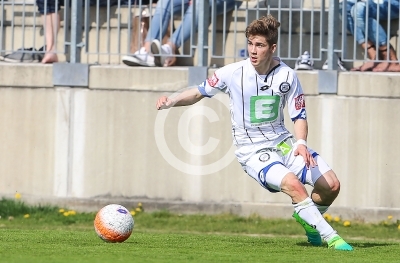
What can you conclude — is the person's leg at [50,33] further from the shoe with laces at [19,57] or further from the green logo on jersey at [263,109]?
the green logo on jersey at [263,109]

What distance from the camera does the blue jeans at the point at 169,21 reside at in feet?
41.2

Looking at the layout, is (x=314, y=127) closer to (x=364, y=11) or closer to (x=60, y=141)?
(x=364, y=11)

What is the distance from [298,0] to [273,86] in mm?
4257

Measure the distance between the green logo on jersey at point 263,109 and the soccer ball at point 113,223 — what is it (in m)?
1.47

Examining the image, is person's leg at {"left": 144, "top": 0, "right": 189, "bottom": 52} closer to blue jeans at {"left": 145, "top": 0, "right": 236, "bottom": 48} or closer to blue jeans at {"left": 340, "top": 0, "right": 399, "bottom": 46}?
blue jeans at {"left": 145, "top": 0, "right": 236, "bottom": 48}

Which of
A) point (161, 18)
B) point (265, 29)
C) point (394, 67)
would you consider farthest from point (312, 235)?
point (161, 18)

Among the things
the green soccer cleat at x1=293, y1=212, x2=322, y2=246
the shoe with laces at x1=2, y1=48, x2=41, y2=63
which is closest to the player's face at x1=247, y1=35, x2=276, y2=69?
the green soccer cleat at x1=293, y1=212, x2=322, y2=246

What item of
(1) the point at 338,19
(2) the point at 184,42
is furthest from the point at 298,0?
(2) the point at 184,42

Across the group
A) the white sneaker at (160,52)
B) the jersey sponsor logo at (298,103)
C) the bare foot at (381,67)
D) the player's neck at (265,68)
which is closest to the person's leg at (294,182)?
the jersey sponsor logo at (298,103)

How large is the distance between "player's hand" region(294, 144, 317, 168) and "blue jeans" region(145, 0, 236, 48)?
4.82 meters

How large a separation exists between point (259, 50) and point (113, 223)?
198 cm

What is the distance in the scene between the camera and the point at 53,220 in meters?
12.1

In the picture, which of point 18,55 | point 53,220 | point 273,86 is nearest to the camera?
point 273,86

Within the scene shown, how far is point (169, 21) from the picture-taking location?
12.7 m
